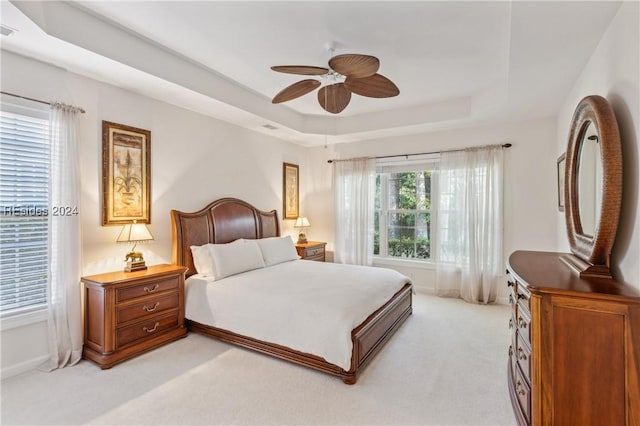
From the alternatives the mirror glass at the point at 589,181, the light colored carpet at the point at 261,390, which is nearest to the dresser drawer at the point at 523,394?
the light colored carpet at the point at 261,390

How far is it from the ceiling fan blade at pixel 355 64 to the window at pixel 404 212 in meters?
3.01

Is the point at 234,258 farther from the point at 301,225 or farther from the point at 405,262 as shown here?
the point at 405,262

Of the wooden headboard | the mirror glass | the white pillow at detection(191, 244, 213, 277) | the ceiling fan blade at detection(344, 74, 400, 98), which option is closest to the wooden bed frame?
the wooden headboard

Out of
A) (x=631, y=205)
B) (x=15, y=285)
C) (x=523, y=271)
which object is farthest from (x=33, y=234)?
(x=631, y=205)

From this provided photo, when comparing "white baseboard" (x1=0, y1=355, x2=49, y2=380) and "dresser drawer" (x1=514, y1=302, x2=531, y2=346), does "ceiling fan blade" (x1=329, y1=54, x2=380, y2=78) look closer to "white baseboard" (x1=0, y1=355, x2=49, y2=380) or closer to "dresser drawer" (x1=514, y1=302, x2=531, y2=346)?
"dresser drawer" (x1=514, y1=302, x2=531, y2=346)

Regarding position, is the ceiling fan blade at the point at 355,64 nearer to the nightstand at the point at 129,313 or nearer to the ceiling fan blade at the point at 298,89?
the ceiling fan blade at the point at 298,89

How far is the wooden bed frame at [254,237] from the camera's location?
8.29 ft

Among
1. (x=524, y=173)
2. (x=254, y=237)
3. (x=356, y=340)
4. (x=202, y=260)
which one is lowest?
(x=356, y=340)

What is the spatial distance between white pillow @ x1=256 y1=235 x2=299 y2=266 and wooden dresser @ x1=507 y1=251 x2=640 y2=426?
3.09 metres

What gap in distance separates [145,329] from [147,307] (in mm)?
203

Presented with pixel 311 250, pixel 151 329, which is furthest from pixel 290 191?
pixel 151 329

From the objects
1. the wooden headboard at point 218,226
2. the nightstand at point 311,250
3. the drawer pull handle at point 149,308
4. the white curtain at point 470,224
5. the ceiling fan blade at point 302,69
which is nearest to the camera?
the ceiling fan blade at point 302,69

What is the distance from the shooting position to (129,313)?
2770 millimetres

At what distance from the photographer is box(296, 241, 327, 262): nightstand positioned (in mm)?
5098
